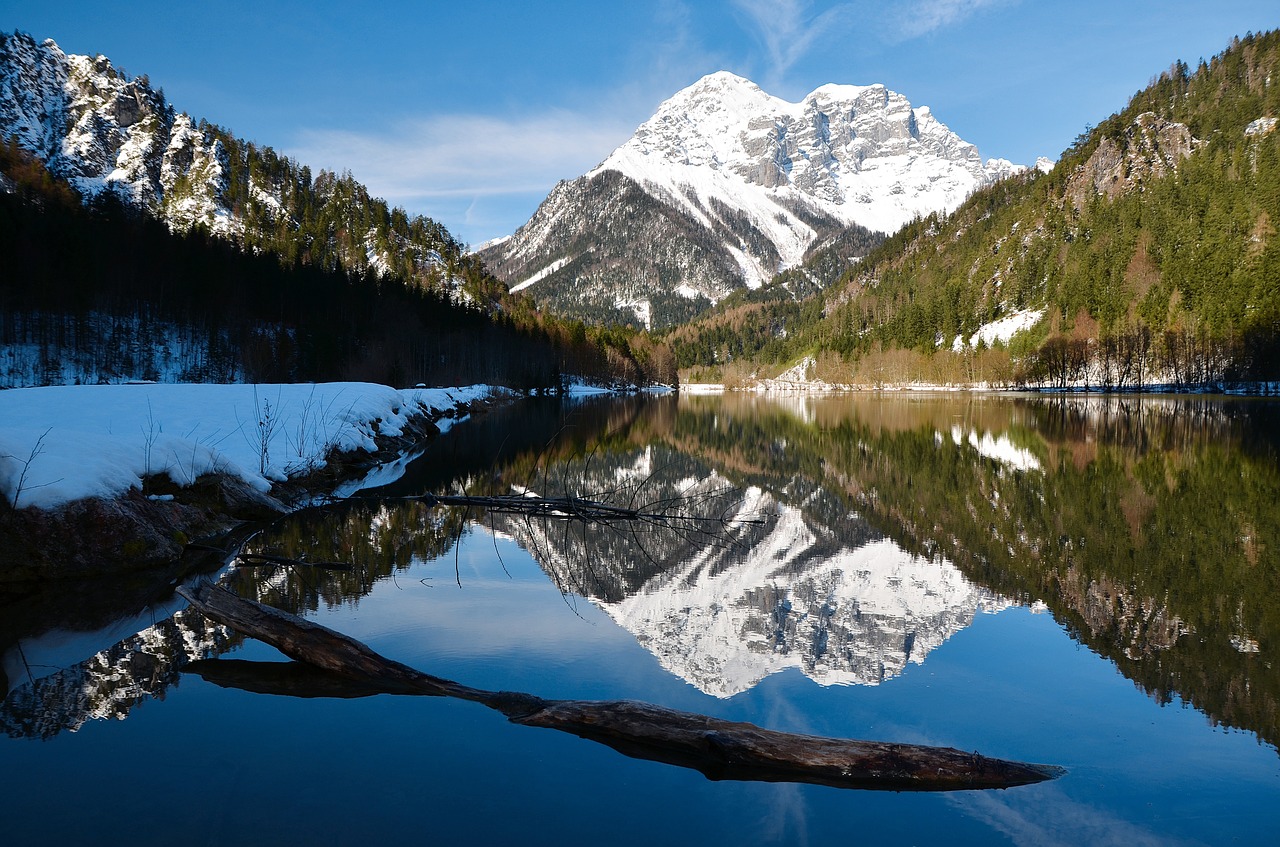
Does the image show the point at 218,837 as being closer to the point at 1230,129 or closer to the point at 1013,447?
the point at 1013,447

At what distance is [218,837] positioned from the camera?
3697mm

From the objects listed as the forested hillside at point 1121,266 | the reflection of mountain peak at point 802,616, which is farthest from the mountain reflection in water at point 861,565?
the forested hillside at point 1121,266

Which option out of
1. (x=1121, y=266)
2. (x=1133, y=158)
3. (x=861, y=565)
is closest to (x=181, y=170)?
(x=861, y=565)

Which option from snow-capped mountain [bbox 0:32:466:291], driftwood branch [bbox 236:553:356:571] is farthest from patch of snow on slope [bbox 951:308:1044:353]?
driftwood branch [bbox 236:553:356:571]

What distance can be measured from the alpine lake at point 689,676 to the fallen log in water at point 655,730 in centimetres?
12

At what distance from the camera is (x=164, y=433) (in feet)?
45.0

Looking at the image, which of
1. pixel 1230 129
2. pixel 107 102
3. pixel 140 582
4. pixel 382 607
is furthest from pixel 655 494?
pixel 107 102

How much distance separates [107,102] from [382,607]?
624 ft

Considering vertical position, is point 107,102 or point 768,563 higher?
point 107,102

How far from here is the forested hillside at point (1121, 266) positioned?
3504 inches

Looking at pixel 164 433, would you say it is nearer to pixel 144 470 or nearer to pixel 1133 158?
pixel 144 470

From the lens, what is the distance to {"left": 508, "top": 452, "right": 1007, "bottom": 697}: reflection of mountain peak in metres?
6.69

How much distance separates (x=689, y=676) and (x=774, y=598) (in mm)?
2757

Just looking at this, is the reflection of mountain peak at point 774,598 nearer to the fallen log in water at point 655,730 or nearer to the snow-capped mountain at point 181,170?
the fallen log in water at point 655,730
